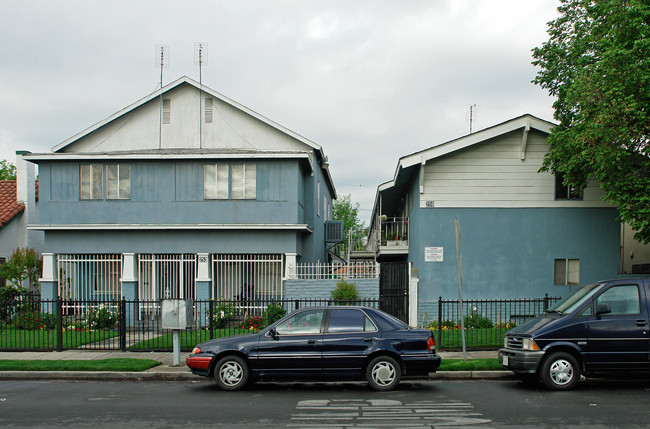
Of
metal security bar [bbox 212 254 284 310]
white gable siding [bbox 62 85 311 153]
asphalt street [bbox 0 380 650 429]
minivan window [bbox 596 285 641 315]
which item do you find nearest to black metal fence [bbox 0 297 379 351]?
metal security bar [bbox 212 254 284 310]

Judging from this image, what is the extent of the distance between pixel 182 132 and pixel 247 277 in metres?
5.53

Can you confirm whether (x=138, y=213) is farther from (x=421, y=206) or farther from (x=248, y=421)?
(x=248, y=421)

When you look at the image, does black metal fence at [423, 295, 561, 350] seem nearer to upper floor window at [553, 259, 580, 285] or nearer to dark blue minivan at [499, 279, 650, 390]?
upper floor window at [553, 259, 580, 285]

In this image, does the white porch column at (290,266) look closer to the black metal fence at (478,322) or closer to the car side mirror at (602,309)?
the black metal fence at (478,322)

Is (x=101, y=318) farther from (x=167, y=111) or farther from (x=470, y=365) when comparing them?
(x=470, y=365)

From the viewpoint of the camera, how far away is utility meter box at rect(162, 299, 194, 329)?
476 inches

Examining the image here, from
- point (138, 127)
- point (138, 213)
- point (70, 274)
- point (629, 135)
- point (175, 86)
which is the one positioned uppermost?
point (175, 86)

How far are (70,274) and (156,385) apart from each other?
36.3 ft

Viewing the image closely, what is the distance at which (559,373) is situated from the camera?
9648mm

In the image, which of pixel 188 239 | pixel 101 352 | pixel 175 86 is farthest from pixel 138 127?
pixel 101 352

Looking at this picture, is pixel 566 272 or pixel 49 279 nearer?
pixel 566 272

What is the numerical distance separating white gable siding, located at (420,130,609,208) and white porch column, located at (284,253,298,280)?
4.50 meters

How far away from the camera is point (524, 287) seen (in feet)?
60.5

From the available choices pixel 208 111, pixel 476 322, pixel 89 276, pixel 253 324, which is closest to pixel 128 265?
pixel 89 276
